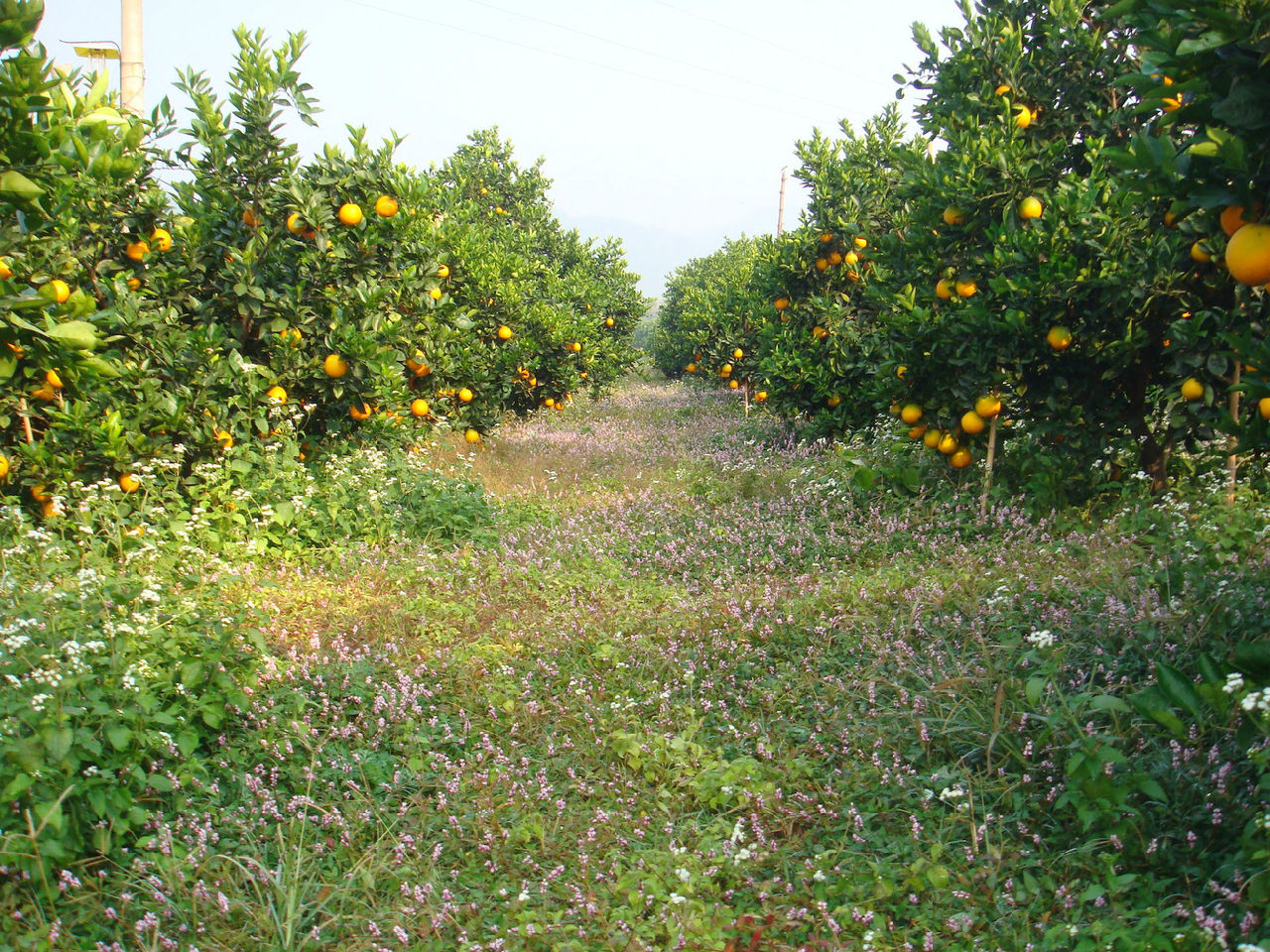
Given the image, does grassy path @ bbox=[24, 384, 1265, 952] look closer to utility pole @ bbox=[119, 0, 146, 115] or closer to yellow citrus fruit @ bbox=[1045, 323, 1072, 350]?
yellow citrus fruit @ bbox=[1045, 323, 1072, 350]

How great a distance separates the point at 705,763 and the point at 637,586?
6.36 feet

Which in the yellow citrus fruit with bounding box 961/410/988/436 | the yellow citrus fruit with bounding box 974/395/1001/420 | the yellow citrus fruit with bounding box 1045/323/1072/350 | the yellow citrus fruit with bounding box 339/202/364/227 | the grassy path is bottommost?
the grassy path

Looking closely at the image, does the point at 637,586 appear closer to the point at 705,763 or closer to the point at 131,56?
the point at 705,763

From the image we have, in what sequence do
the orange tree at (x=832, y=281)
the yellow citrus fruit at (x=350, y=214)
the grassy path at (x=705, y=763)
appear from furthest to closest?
the orange tree at (x=832, y=281), the yellow citrus fruit at (x=350, y=214), the grassy path at (x=705, y=763)

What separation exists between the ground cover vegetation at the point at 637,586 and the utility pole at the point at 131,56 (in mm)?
942

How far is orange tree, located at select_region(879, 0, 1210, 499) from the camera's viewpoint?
4.68 metres

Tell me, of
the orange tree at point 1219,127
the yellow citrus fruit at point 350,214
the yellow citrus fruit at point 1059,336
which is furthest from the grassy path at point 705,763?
the yellow citrus fruit at point 350,214

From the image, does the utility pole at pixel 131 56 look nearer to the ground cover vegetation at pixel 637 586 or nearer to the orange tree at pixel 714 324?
the ground cover vegetation at pixel 637 586

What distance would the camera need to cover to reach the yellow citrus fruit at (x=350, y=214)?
18.8ft

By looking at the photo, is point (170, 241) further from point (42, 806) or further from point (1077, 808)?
point (1077, 808)

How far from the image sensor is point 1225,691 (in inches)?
79.7

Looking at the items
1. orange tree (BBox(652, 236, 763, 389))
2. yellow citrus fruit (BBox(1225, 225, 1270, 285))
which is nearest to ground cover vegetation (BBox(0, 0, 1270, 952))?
yellow citrus fruit (BBox(1225, 225, 1270, 285))

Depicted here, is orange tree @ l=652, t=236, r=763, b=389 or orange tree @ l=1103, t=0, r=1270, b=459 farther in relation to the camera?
orange tree @ l=652, t=236, r=763, b=389

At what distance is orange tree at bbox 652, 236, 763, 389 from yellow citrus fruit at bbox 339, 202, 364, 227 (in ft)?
20.9
